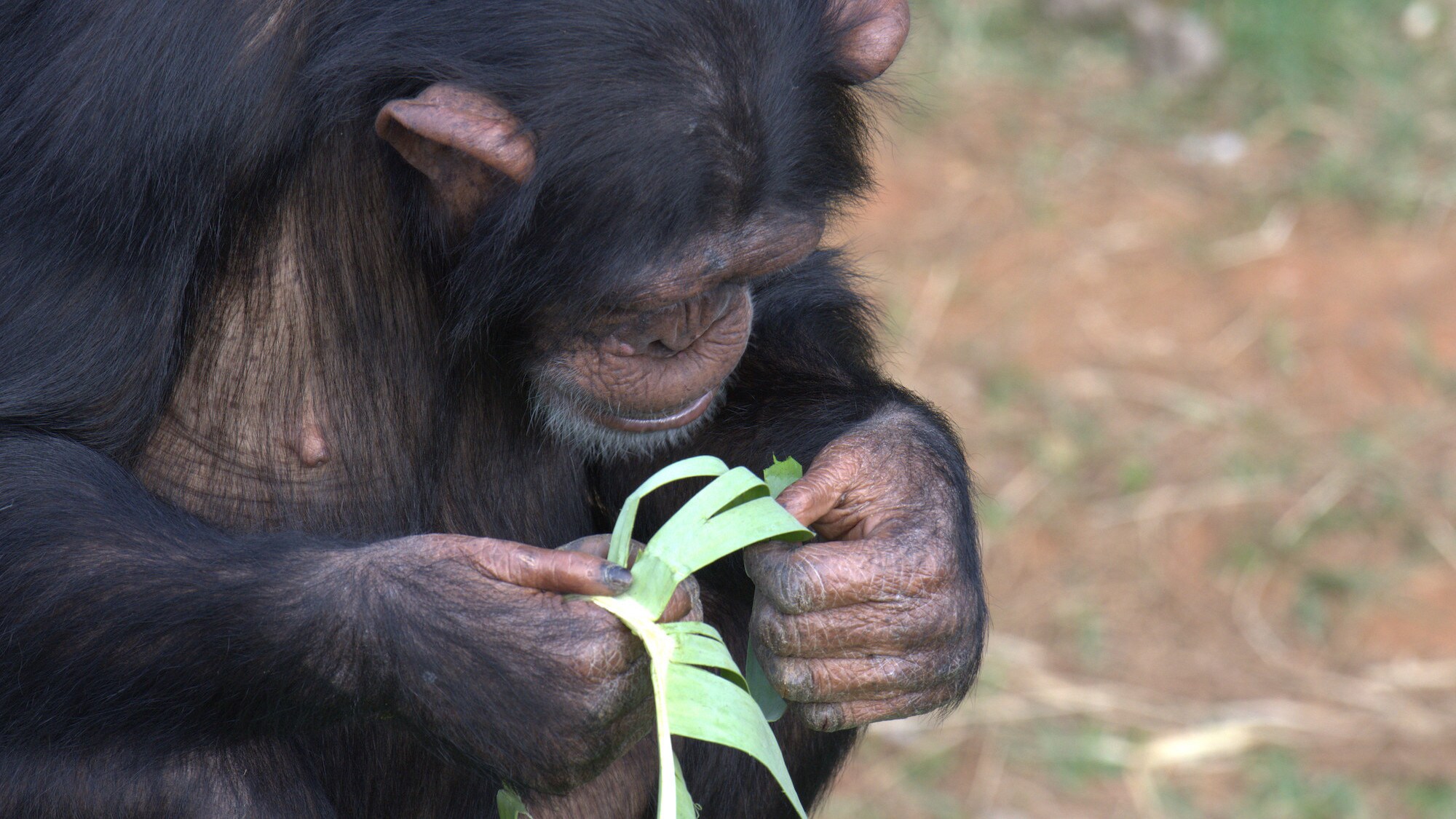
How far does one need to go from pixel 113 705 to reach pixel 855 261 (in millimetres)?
2004

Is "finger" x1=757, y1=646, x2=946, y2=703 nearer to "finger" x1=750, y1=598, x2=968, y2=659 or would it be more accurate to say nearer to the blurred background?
"finger" x1=750, y1=598, x2=968, y2=659

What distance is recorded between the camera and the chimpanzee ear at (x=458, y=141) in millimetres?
2562

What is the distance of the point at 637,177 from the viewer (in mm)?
2693

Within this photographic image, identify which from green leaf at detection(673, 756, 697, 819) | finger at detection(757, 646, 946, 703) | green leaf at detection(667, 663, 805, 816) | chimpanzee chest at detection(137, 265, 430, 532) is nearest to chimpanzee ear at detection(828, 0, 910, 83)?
chimpanzee chest at detection(137, 265, 430, 532)

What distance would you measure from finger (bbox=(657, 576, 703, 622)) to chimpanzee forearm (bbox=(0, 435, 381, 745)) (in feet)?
1.60

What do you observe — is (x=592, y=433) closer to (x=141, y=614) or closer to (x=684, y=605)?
(x=684, y=605)

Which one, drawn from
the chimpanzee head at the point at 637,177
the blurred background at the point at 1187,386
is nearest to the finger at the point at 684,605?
the chimpanzee head at the point at 637,177

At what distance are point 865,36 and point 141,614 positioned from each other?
64.3 inches

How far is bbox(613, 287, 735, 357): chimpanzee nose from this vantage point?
295 cm

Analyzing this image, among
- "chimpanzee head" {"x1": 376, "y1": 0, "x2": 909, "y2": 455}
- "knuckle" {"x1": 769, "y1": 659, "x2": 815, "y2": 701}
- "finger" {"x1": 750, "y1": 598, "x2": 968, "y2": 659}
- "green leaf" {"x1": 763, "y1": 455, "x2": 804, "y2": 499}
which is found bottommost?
"knuckle" {"x1": 769, "y1": 659, "x2": 815, "y2": 701}

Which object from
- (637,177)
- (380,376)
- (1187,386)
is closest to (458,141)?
(637,177)

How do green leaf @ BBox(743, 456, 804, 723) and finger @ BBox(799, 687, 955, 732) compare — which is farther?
green leaf @ BBox(743, 456, 804, 723)

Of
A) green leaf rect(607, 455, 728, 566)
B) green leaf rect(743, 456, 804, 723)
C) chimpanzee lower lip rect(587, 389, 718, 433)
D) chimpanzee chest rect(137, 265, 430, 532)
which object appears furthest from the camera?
chimpanzee lower lip rect(587, 389, 718, 433)

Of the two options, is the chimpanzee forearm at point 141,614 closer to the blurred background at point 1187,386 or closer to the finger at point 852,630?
the finger at point 852,630
